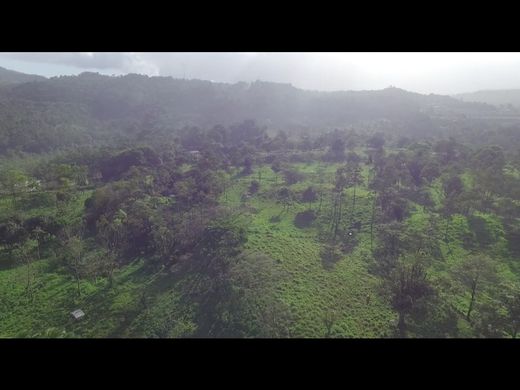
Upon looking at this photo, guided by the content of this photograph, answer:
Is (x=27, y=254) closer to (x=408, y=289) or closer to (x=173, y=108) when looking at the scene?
(x=408, y=289)

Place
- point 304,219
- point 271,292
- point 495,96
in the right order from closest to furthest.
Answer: point 271,292
point 304,219
point 495,96

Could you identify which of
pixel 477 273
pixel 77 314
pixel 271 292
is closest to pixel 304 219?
pixel 271 292

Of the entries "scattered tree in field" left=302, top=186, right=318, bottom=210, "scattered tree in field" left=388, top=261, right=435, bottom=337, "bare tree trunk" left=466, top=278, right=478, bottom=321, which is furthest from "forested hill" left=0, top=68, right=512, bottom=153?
"bare tree trunk" left=466, top=278, right=478, bottom=321

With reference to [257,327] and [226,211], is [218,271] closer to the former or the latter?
[257,327]

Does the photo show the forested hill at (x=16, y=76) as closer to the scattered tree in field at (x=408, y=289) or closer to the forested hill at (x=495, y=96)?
the scattered tree in field at (x=408, y=289)

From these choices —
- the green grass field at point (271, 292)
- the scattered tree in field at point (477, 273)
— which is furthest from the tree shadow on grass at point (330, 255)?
the scattered tree in field at point (477, 273)

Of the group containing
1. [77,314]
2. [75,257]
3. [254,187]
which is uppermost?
[254,187]

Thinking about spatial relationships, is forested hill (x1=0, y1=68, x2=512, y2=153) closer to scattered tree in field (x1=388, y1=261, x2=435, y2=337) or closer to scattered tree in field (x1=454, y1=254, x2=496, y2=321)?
scattered tree in field (x1=388, y1=261, x2=435, y2=337)
